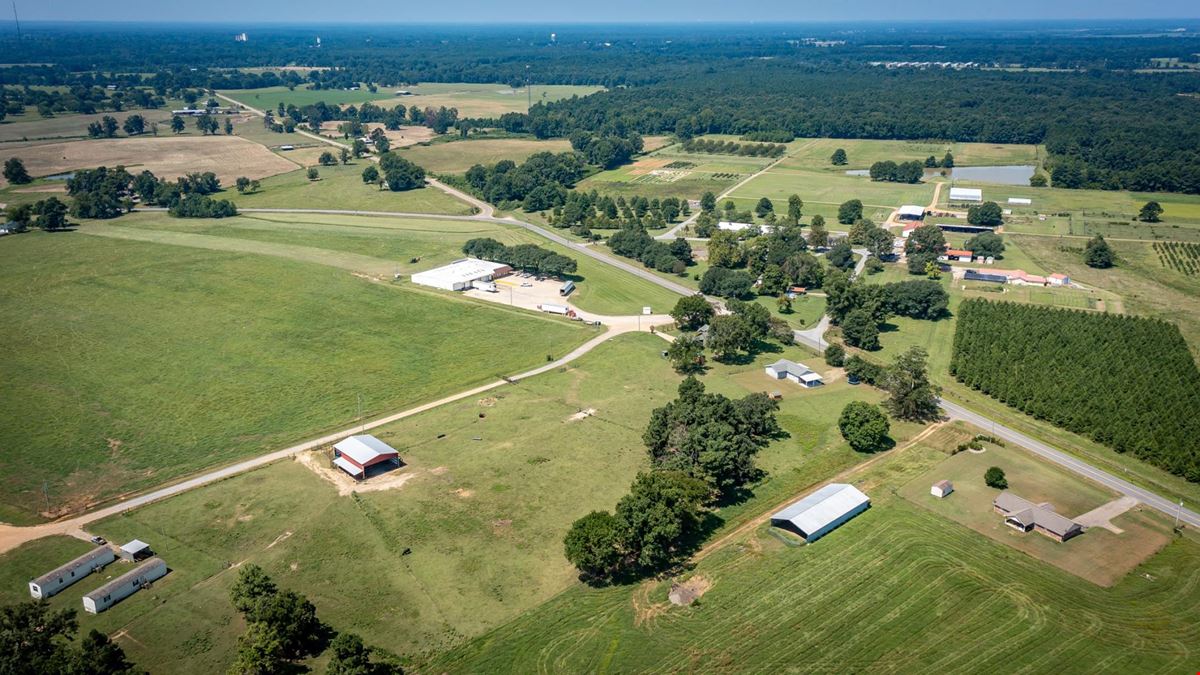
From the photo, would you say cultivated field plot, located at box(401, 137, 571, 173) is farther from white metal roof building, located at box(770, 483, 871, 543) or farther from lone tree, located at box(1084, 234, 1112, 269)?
→ white metal roof building, located at box(770, 483, 871, 543)

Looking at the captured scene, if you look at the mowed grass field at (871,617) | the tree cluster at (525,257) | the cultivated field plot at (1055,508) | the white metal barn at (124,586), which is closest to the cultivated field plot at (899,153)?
the tree cluster at (525,257)

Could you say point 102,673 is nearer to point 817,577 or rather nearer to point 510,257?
point 817,577

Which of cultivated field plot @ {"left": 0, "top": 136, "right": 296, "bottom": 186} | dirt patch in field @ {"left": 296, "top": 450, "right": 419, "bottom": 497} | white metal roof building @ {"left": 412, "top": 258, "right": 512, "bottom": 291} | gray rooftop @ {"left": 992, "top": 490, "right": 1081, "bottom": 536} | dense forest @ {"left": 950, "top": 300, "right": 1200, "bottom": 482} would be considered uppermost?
cultivated field plot @ {"left": 0, "top": 136, "right": 296, "bottom": 186}

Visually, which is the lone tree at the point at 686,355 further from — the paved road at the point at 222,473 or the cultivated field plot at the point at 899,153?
the cultivated field plot at the point at 899,153

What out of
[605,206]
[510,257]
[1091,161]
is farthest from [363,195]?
[1091,161]

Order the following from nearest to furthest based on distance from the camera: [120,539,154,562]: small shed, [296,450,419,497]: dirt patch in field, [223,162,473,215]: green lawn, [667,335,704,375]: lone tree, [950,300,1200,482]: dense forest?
[120,539,154,562]: small shed
[296,450,419,497]: dirt patch in field
[950,300,1200,482]: dense forest
[667,335,704,375]: lone tree
[223,162,473,215]: green lawn

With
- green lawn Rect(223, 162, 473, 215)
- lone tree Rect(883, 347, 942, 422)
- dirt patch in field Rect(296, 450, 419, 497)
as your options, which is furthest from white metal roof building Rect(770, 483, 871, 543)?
green lawn Rect(223, 162, 473, 215)
